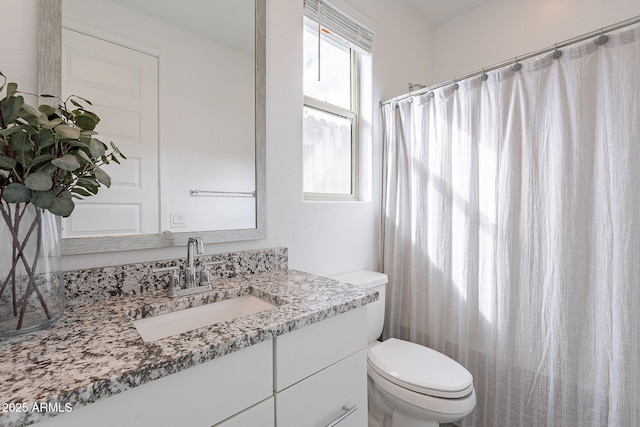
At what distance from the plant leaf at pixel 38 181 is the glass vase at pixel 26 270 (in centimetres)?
12

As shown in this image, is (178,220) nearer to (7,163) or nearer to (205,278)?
(205,278)

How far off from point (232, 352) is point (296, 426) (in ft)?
1.06

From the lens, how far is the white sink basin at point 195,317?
2.77 ft

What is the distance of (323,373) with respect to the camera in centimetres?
83

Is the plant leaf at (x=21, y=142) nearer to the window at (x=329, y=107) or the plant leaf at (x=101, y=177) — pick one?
the plant leaf at (x=101, y=177)

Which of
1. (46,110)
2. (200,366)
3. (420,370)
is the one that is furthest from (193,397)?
(420,370)

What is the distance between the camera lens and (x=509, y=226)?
1.39 meters

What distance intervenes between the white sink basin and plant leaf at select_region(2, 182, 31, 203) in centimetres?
42

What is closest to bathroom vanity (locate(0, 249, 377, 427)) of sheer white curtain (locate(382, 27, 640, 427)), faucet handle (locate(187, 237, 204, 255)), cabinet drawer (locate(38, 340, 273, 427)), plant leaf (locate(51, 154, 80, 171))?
cabinet drawer (locate(38, 340, 273, 427))

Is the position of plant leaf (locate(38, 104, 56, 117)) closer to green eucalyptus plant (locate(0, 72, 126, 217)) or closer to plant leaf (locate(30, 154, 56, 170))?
green eucalyptus plant (locate(0, 72, 126, 217))

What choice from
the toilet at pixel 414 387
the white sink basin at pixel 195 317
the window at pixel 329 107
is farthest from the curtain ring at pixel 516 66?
the white sink basin at pixel 195 317

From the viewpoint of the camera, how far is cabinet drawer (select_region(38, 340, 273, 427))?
50 centimetres

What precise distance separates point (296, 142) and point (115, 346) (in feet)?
3.66

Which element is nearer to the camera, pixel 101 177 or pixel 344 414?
pixel 101 177
